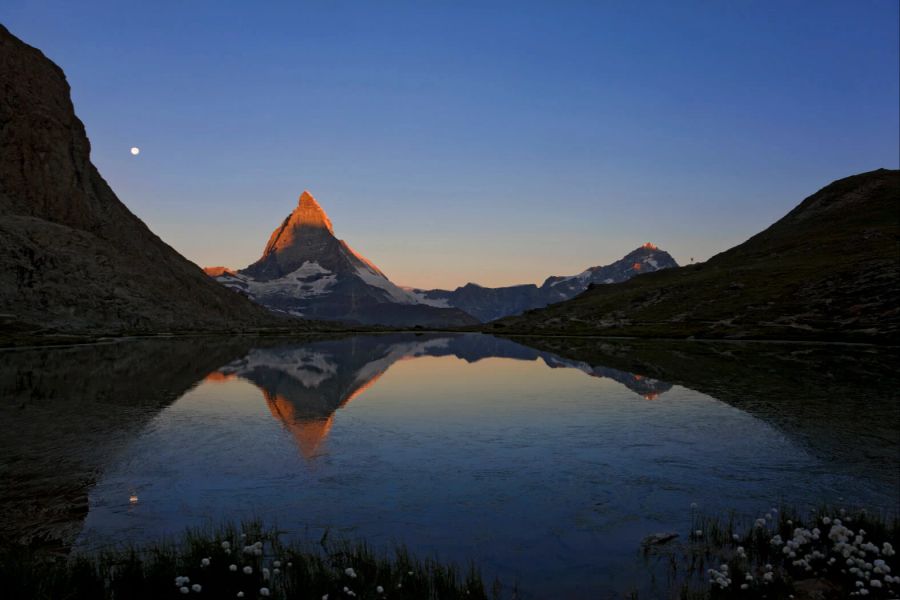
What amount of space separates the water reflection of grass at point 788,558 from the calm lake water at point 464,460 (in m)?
1.06

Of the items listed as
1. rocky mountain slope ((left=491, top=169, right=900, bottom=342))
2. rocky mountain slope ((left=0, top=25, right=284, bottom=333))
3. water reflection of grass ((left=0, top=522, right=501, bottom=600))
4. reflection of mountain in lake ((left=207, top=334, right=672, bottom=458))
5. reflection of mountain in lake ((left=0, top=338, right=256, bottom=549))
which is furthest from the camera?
rocky mountain slope ((left=0, top=25, right=284, bottom=333))

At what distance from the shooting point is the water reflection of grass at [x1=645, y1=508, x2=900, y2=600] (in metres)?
11.9

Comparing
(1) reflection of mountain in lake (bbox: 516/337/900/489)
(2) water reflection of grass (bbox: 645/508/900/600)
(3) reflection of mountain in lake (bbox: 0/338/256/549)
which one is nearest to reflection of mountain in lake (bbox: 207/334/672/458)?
(1) reflection of mountain in lake (bbox: 516/337/900/489)

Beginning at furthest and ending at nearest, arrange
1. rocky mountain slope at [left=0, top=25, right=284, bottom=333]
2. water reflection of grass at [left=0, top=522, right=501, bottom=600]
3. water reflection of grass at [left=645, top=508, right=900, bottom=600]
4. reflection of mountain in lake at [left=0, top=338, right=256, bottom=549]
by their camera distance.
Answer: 1. rocky mountain slope at [left=0, top=25, right=284, bottom=333]
2. reflection of mountain in lake at [left=0, top=338, right=256, bottom=549]
3. water reflection of grass at [left=645, top=508, right=900, bottom=600]
4. water reflection of grass at [left=0, top=522, right=501, bottom=600]

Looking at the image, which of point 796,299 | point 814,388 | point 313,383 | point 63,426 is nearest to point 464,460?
point 63,426

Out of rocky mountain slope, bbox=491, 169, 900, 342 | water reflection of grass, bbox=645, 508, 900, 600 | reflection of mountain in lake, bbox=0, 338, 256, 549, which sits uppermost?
rocky mountain slope, bbox=491, 169, 900, 342

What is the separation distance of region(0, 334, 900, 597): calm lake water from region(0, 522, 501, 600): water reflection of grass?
5.12ft

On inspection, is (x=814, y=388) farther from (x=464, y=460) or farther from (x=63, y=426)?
(x=63, y=426)

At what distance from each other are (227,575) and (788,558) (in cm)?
1253

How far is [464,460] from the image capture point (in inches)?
941

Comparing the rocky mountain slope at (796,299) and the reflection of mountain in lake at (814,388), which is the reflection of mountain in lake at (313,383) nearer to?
the reflection of mountain in lake at (814,388)

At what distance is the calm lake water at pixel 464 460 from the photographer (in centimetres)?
1577

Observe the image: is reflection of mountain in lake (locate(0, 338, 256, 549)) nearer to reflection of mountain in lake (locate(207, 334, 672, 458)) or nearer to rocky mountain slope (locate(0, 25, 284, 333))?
reflection of mountain in lake (locate(207, 334, 672, 458))

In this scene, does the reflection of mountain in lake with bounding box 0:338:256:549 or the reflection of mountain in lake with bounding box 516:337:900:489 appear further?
the reflection of mountain in lake with bounding box 516:337:900:489
